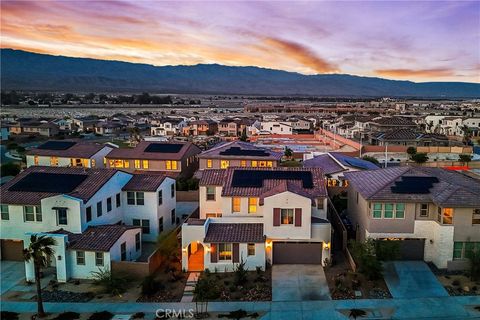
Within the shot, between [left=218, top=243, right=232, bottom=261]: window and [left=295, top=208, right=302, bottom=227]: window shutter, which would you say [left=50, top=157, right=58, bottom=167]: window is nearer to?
[left=218, top=243, right=232, bottom=261]: window

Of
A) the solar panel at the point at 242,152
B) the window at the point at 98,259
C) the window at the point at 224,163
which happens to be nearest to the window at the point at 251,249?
the window at the point at 98,259

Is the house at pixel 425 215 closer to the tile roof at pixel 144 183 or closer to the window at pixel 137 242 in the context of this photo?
the tile roof at pixel 144 183

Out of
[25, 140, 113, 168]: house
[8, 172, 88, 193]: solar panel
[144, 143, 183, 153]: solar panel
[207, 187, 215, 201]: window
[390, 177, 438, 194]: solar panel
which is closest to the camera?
[390, 177, 438, 194]: solar panel

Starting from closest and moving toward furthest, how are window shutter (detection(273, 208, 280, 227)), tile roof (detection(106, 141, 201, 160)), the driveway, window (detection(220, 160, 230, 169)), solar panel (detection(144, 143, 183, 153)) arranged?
the driveway, window shutter (detection(273, 208, 280, 227)), window (detection(220, 160, 230, 169)), tile roof (detection(106, 141, 201, 160)), solar panel (detection(144, 143, 183, 153))

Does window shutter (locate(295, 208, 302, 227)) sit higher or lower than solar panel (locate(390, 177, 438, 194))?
lower

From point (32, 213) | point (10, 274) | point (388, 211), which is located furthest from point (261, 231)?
point (10, 274)

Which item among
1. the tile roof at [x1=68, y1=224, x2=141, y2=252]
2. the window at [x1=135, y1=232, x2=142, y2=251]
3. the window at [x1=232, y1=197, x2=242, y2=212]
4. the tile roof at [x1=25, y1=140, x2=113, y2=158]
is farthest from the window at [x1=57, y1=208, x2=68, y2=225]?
the tile roof at [x1=25, y1=140, x2=113, y2=158]
